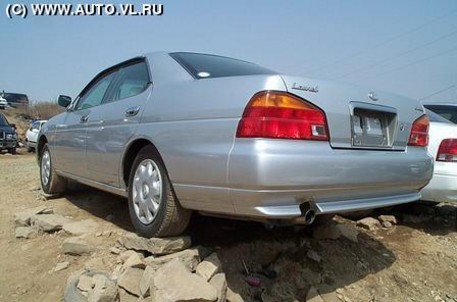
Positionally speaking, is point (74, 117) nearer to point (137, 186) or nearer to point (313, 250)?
point (137, 186)

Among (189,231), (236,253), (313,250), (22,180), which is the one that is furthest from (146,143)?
(22,180)

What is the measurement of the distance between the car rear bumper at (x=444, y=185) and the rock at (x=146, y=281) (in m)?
2.93

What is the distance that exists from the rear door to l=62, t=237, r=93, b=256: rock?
0.54m

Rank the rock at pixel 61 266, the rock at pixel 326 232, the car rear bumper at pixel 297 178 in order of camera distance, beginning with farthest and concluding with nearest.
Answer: the rock at pixel 326 232, the rock at pixel 61 266, the car rear bumper at pixel 297 178

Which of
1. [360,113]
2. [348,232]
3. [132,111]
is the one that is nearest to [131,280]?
[132,111]

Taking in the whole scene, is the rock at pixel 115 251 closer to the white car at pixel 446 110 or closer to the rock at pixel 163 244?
the rock at pixel 163 244

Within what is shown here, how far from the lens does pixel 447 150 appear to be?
4.18 meters

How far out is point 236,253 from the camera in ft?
10.2

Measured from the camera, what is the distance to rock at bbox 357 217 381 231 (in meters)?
4.29

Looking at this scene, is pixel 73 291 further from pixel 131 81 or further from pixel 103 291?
pixel 131 81

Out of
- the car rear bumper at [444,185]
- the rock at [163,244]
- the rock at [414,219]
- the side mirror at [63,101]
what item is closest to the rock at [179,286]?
the rock at [163,244]

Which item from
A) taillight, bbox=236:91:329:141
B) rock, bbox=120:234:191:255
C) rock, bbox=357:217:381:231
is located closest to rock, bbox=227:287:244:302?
rock, bbox=120:234:191:255

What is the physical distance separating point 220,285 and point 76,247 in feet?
4.57

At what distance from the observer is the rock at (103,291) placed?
8.30 feet
